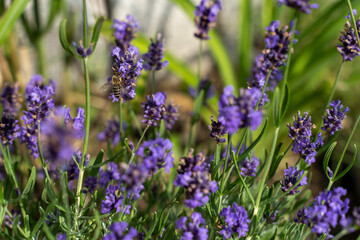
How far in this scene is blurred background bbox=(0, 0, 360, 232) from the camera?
2756 mm

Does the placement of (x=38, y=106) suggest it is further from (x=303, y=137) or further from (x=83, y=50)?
(x=303, y=137)

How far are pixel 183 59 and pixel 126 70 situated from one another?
8.27ft

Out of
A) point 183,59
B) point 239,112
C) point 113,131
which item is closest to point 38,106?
point 239,112

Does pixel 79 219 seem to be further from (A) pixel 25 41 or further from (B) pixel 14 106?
(A) pixel 25 41

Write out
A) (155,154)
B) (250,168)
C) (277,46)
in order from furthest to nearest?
(250,168), (277,46), (155,154)

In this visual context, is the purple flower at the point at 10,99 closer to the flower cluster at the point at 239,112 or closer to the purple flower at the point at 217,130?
the purple flower at the point at 217,130

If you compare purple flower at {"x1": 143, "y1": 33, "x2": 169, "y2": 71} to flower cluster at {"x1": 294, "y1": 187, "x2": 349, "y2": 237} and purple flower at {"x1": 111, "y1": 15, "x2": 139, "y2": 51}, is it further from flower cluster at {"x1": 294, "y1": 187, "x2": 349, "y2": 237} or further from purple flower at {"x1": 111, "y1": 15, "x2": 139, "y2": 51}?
flower cluster at {"x1": 294, "y1": 187, "x2": 349, "y2": 237}

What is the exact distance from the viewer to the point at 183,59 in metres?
3.78

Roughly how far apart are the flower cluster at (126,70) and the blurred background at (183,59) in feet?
3.88

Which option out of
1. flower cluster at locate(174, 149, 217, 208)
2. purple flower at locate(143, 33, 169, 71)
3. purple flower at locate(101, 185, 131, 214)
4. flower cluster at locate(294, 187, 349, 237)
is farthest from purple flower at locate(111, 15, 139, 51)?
flower cluster at locate(294, 187, 349, 237)

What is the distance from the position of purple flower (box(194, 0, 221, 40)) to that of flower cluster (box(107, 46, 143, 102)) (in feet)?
1.23

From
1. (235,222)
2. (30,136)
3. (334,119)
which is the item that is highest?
(334,119)

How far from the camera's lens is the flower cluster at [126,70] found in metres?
1.29

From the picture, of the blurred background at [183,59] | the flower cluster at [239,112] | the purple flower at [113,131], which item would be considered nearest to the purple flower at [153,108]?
the flower cluster at [239,112]
